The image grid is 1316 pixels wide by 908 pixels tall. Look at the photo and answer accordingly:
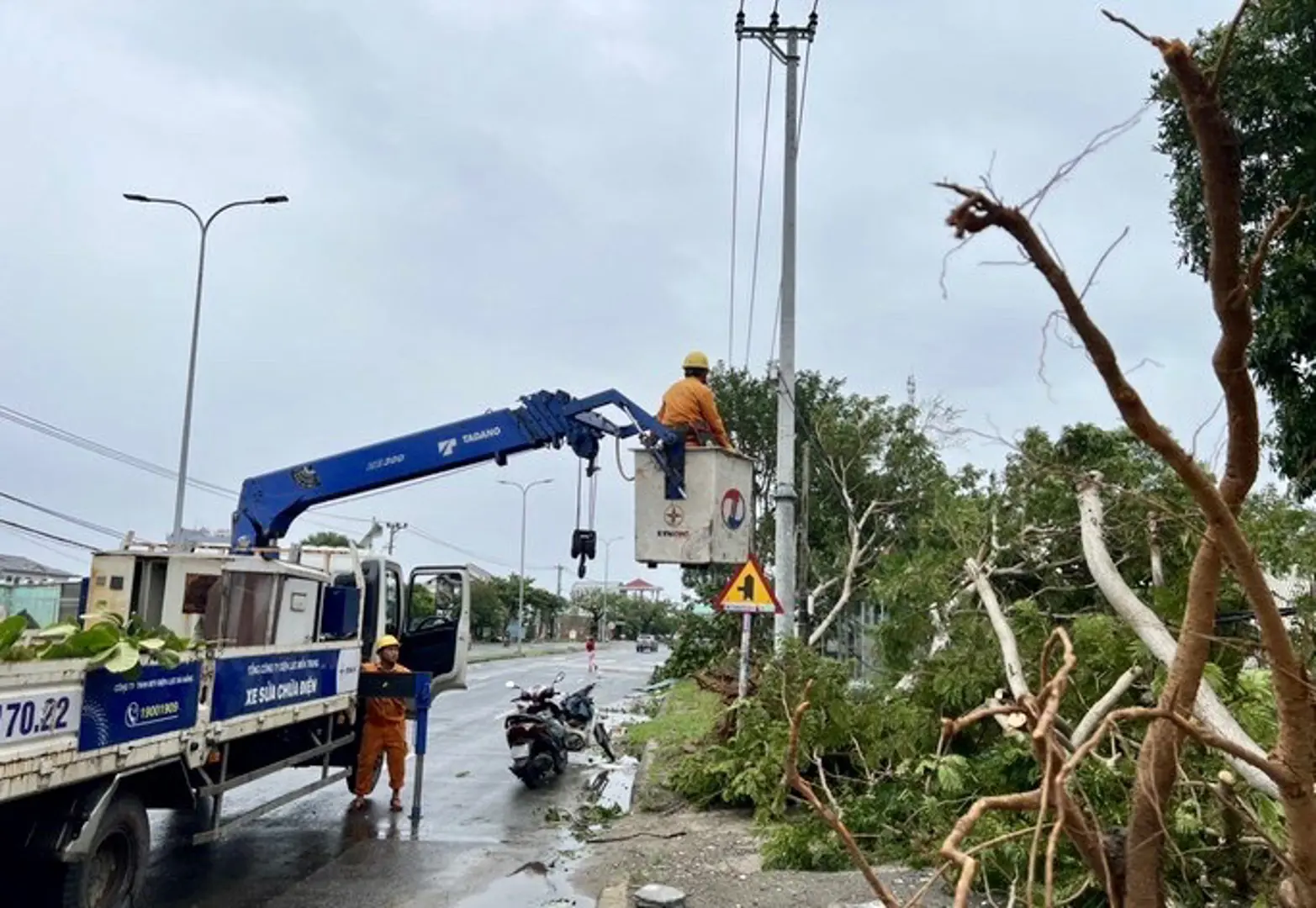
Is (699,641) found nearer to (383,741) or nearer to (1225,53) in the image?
(383,741)

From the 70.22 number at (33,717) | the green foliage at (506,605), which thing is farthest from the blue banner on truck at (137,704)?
the green foliage at (506,605)

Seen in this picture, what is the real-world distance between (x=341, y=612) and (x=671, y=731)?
6.01m

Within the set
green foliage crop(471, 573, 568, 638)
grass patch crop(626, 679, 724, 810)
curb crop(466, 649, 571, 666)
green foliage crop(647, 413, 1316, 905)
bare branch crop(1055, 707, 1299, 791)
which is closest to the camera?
bare branch crop(1055, 707, 1299, 791)

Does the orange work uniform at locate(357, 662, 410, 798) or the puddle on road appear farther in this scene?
the orange work uniform at locate(357, 662, 410, 798)

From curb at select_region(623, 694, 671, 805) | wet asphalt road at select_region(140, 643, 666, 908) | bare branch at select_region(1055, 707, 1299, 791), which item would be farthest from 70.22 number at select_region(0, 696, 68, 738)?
curb at select_region(623, 694, 671, 805)

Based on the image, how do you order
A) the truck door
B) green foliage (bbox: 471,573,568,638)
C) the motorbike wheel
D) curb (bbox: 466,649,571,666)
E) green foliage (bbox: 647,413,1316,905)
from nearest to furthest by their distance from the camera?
green foliage (bbox: 647,413,1316,905) < the truck door < the motorbike wheel < curb (bbox: 466,649,571,666) < green foliage (bbox: 471,573,568,638)

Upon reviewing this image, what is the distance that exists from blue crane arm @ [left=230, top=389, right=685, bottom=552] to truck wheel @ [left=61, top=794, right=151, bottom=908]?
3675 millimetres

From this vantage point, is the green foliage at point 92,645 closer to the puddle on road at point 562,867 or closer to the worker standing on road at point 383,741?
the puddle on road at point 562,867

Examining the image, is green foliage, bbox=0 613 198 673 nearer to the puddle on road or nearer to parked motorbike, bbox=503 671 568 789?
the puddle on road

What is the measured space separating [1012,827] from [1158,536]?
342 cm

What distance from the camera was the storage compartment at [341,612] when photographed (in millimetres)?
10727

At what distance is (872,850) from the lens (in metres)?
8.10

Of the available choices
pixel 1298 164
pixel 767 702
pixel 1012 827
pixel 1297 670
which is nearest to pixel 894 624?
pixel 767 702

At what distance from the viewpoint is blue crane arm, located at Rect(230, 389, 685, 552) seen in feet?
34.4
